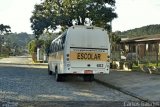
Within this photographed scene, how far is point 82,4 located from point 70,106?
27377 millimetres

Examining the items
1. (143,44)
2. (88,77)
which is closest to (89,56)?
(88,77)

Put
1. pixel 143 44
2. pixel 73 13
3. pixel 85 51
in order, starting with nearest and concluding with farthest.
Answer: pixel 85 51, pixel 73 13, pixel 143 44

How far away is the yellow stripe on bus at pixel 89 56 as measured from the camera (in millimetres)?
22172

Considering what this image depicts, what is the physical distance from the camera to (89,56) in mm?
22375

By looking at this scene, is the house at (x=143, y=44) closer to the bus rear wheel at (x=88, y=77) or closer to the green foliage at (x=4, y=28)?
the bus rear wheel at (x=88, y=77)

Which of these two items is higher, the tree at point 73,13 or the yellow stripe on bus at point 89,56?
the tree at point 73,13

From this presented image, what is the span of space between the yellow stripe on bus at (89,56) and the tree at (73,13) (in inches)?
718

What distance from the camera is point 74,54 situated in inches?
873

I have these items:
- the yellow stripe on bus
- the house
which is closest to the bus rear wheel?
the yellow stripe on bus

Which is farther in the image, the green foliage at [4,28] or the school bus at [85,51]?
the green foliage at [4,28]

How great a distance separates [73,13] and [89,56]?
19475mm

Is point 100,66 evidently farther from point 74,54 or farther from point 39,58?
point 39,58

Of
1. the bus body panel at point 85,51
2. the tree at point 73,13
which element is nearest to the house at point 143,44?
the tree at point 73,13

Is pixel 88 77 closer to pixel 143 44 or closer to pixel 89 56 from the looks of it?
pixel 89 56
